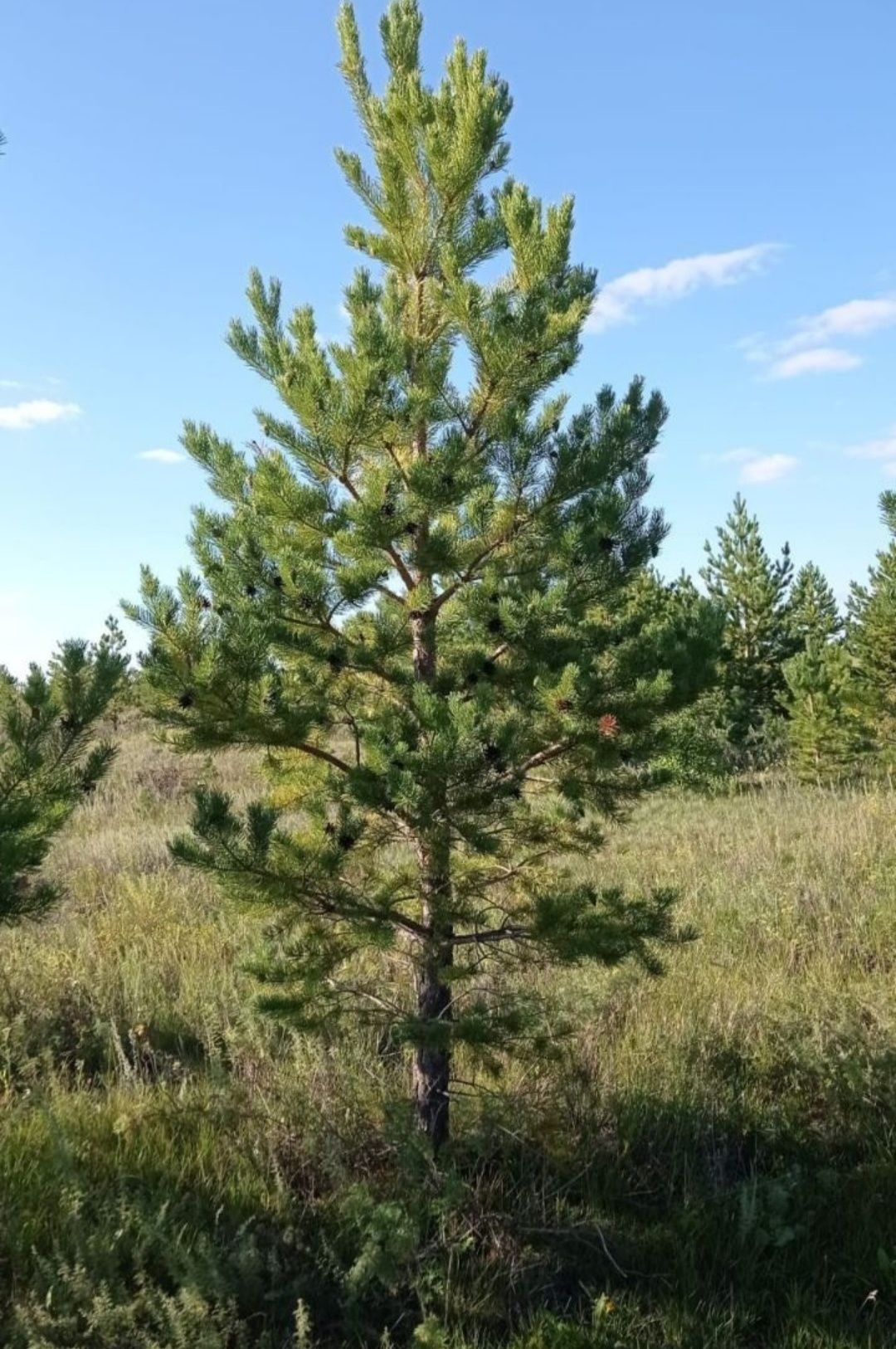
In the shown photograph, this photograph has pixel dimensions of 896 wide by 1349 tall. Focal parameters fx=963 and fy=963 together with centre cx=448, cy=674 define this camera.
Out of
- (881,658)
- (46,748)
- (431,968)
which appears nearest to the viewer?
(46,748)

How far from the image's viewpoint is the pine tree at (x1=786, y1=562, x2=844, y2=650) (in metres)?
19.5

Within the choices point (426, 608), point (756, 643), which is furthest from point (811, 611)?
point (426, 608)

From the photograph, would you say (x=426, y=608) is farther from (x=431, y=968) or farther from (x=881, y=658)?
(x=881, y=658)

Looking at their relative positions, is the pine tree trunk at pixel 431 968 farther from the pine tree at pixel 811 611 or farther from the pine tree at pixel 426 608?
→ the pine tree at pixel 811 611

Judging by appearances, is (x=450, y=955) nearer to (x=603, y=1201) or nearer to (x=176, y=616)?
(x=603, y=1201)

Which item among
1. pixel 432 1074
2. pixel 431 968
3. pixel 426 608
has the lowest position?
pixel 432 1074

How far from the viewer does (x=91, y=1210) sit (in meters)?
3.33

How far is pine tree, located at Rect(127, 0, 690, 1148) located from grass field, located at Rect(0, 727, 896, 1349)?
19.2 inches

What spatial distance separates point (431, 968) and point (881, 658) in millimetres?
13677

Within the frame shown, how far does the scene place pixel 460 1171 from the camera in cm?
379

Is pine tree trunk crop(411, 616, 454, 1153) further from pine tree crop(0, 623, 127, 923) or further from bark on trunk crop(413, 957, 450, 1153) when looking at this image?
pine tree crop(0, 623, 127, 923)

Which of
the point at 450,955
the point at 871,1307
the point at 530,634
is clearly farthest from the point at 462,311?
the point at 871,1307

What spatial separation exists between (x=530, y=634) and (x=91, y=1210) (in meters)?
2.54

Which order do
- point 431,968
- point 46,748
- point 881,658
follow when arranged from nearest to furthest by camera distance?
point 46,748
point 431,968
point 881,658
